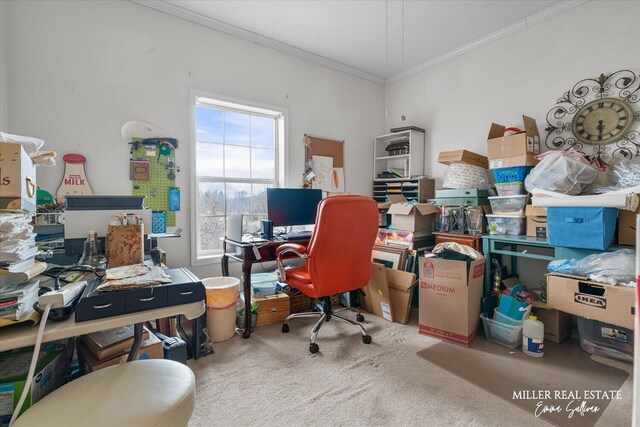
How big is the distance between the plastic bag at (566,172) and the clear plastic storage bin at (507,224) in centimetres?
37

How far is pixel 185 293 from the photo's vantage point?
99 cm

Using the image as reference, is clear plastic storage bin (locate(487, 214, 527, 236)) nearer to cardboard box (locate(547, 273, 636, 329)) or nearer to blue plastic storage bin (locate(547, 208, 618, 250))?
blue plastic storage bin (locate(547, 208, 618, 250))

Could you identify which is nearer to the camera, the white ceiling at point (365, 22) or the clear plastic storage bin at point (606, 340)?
the clear plastic storage bin at point (606, 340)

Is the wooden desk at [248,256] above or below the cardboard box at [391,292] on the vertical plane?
above

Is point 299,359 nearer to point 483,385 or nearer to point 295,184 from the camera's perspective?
point 483,385

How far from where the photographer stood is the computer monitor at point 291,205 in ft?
9.51

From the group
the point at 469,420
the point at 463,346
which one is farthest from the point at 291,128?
the point at 469,420

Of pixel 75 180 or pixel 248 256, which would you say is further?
pixel 248 256

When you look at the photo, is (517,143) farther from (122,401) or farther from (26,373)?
(26,373)

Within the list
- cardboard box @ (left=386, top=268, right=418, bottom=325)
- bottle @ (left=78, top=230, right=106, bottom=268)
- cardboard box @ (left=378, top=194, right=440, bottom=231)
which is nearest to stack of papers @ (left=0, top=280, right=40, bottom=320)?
bottle @ (left=78, top=230, right=106, bottom=268)

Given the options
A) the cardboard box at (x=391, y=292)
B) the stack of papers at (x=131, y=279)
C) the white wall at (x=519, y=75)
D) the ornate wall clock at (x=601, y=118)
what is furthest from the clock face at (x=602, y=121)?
the stack of papers at (x=131, y=279)

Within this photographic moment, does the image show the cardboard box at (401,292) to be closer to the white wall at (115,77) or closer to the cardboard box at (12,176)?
the white wall at (115,77)

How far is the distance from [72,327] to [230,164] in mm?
2487

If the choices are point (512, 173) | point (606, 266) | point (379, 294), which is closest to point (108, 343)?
point (379, 294)
